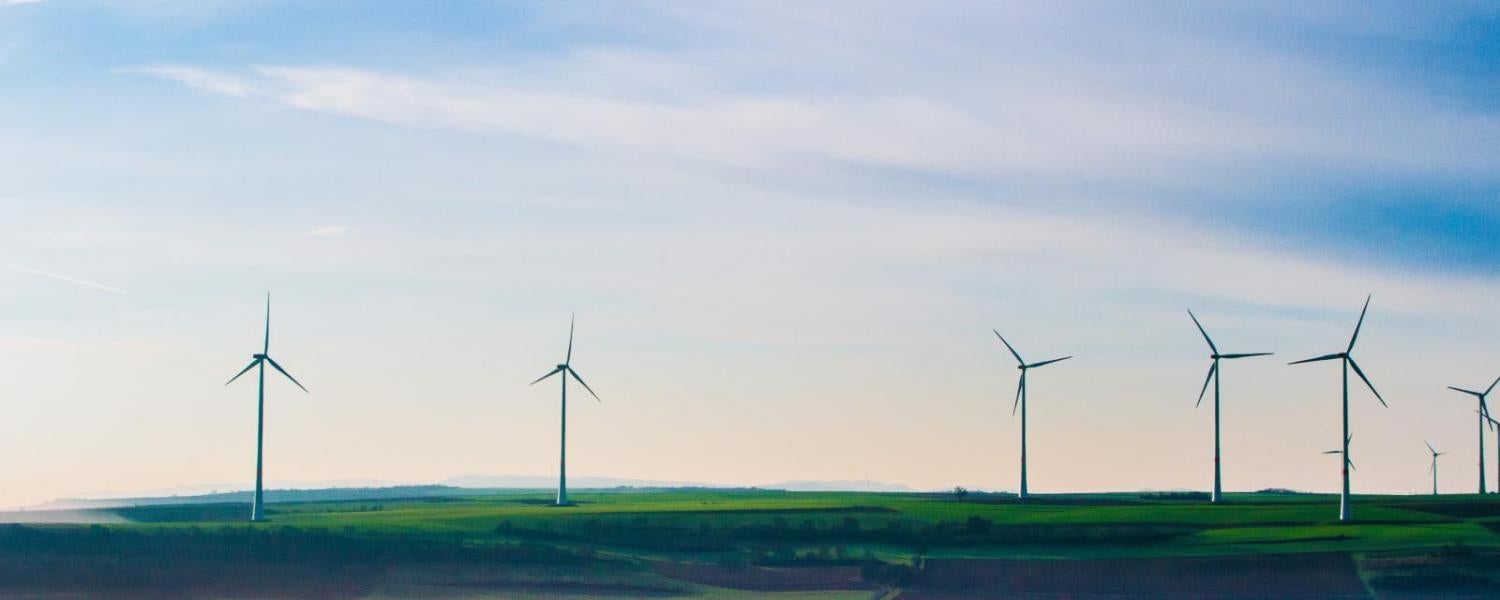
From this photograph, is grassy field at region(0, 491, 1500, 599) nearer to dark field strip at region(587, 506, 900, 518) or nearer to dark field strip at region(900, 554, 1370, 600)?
dark field strip at region(900, 554, 1370, 600)

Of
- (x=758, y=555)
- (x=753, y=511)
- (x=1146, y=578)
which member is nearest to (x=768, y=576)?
(x=758, y=555)

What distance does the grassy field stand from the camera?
8969 cm

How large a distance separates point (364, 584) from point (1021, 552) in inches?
1351

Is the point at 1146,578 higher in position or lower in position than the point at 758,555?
lower

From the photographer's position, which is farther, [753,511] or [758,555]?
[753,511]

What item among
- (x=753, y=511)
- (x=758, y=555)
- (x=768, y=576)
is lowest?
(x=768, y=576)

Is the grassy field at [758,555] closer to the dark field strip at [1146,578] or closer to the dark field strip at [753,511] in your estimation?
the dark field strip at [1146,578]

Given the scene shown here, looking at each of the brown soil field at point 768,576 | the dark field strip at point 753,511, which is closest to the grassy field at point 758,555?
the brown soil field at point 768,576

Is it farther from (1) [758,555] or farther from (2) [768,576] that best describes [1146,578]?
(1) [758,555]

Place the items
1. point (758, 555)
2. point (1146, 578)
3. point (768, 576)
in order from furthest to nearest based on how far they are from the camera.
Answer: point (758, 555), point (768, 576), point (1146, 578)

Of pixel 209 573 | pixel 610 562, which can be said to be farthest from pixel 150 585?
pixel 610 562

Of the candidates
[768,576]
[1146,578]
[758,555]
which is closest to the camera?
[1146,578]

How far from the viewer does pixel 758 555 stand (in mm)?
101500

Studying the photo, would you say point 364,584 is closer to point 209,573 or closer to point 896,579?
point 209,573
